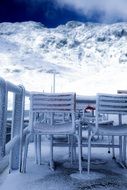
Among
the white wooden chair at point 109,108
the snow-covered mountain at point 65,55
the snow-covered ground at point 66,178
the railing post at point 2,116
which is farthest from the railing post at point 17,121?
the snow-covered mountain at point 65,55

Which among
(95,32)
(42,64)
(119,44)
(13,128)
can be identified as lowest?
(13,128)

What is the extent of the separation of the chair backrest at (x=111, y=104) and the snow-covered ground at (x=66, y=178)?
0.47m

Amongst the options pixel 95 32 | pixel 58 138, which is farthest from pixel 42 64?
pixel 58 138

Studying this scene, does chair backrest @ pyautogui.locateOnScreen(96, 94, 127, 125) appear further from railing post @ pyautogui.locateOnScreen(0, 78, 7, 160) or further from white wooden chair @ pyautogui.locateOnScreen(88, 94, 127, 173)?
railing post @ pyautogui.locateOnScreen(0, 78, 7, 160)

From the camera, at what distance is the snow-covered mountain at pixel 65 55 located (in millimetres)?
83750

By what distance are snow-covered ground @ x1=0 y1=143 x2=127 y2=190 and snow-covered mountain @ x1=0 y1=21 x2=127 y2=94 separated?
2482 inches

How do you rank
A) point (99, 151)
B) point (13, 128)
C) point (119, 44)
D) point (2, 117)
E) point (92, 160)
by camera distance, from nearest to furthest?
point (2, 117)
point (13, 128)
point (92, 160)
point (99, 151)
point (119, 44)

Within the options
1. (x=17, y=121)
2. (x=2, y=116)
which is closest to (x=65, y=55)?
(x=17, y=121)

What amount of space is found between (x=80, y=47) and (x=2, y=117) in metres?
139

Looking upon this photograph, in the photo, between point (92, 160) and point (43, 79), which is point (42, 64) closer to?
point (43, 79)

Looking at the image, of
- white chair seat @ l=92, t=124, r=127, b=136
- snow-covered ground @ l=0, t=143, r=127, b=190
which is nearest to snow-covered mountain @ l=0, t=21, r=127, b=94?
snow-covered ground @ l=0, t=143, r=127, b=190

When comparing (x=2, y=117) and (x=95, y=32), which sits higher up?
(x=95, y=32)

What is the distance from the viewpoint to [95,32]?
15050 centimetres

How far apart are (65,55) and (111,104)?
12425cm
